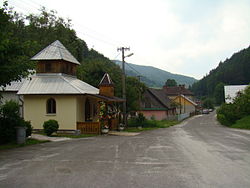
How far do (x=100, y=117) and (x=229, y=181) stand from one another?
683 inches

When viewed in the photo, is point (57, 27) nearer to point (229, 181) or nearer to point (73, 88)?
point (73, 88)

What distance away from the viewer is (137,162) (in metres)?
9.88

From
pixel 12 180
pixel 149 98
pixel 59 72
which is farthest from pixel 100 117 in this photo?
pixel 149 98

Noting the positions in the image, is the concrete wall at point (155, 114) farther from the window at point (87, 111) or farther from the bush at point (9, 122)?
the bush at point (9, 122)

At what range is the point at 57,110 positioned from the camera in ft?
74.9

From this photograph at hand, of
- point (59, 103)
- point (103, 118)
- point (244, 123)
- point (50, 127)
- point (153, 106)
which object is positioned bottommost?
point (244, 123)

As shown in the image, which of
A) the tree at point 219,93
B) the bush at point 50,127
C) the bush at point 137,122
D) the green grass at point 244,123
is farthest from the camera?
the tree at point 219,93

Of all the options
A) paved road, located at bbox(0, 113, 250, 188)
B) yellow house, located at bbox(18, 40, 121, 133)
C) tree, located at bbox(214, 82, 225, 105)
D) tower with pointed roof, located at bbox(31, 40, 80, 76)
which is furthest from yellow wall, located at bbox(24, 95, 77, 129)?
tree, located at bbox(214, 82, 225, 105)

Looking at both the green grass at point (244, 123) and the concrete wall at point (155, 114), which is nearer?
the green grass at point (244, 123)

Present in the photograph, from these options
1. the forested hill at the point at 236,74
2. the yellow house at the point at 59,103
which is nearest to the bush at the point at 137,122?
the yellow house at the point at 59,103

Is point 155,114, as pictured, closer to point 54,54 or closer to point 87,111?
point 87,111

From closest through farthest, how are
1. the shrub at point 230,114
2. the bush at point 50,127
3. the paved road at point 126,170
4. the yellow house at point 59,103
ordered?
the paved road at point 126,170 → the bush at point 50,127 → the yellow house at point 59,103 → the shrub at point 230,114

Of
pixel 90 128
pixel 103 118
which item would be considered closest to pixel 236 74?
pixel 103 118

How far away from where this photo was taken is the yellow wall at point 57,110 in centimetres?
2261
